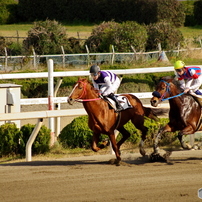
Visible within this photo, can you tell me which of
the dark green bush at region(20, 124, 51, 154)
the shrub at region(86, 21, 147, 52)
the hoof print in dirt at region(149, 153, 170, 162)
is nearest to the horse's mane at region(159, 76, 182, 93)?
the hoof print in dirt at region(149, 153, 170, 162)

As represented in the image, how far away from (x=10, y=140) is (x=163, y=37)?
1479 centimetres

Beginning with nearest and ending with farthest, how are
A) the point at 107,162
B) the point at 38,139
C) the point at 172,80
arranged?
the point at 107,162
the point at 172,80
the point at 38,139

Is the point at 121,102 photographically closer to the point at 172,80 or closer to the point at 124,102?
the point at 124,102

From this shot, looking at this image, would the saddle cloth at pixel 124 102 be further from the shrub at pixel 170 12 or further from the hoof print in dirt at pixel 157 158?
the shrub at pixel 170 12

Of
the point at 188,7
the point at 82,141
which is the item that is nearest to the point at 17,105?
the point at 82,141

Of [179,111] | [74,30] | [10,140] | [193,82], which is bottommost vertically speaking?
[10,140]

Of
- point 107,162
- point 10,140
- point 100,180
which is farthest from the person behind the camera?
point 10,140

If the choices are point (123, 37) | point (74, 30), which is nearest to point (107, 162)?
point (123, 37)

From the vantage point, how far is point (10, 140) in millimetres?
8172

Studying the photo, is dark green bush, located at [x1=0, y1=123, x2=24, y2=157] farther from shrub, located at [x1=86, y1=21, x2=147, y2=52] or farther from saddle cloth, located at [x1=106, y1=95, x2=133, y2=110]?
shrub, located at [x1=86, y1=21, x2=147, y2=52]

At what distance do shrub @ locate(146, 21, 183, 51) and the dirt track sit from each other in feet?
47.1

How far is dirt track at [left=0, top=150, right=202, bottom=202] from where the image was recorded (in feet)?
17.9

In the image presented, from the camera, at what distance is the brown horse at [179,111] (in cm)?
758

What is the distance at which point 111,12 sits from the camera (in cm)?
3472
